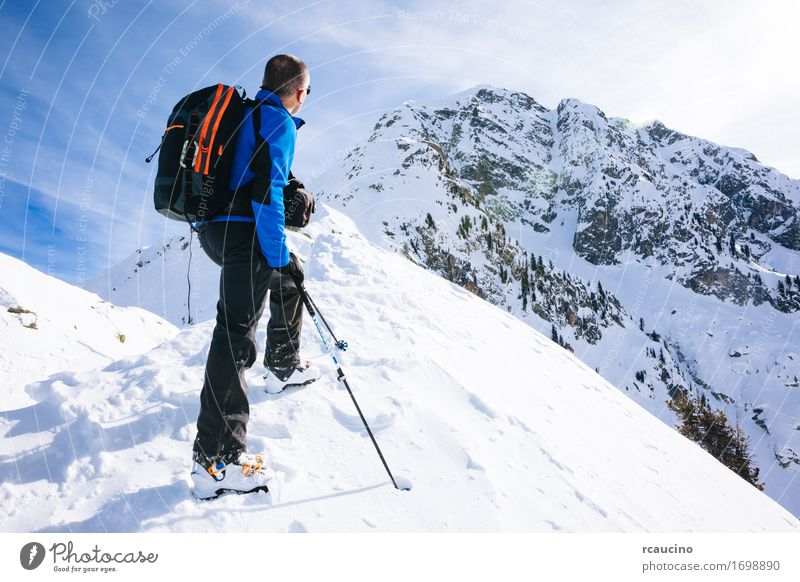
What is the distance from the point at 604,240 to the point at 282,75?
164 m

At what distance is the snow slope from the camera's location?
275 inches

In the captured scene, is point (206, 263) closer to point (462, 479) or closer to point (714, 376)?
point (462, 479)

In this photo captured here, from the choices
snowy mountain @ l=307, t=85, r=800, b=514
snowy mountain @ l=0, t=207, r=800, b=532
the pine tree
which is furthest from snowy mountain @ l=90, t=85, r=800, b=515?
snowy mountain @ l=0, t=207, r=800, b=532

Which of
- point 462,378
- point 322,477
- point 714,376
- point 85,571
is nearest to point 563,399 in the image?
point 462,378

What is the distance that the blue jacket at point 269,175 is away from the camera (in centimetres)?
318

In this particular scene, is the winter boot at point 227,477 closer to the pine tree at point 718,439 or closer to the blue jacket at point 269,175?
the blue jacket at point 269,175

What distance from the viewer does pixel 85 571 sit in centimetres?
259

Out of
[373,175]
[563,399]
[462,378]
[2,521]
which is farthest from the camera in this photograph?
[373,175]

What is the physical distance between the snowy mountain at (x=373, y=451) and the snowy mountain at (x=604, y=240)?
42.6 meters

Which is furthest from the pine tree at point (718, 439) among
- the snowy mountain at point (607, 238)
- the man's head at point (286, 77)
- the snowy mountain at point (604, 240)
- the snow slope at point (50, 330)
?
the man's head at point (286, 77)

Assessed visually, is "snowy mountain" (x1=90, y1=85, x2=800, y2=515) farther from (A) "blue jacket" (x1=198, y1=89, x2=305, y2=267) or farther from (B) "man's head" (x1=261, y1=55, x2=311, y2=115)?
(A) "blue jacket" (x1=198, y1=89, x2=305, y2=267)

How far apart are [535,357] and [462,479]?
4916 mm

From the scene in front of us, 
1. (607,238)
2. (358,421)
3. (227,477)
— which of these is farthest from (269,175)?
(607,238)

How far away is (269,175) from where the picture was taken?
3.16m
